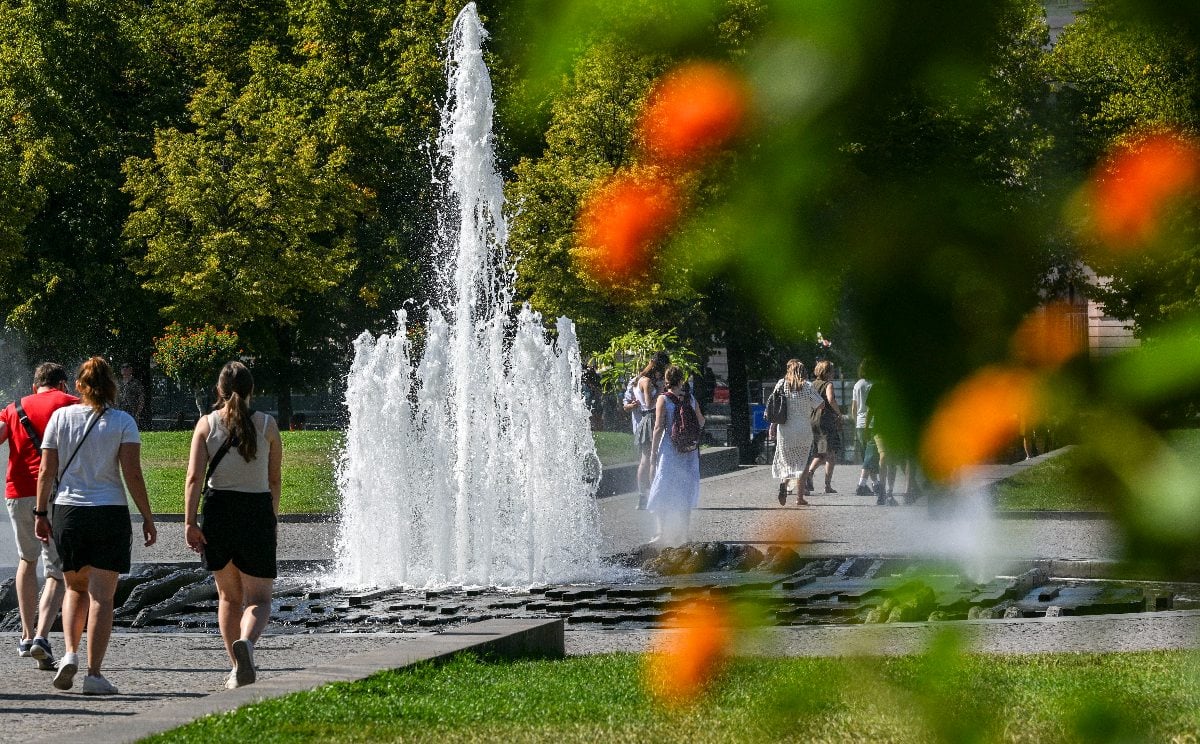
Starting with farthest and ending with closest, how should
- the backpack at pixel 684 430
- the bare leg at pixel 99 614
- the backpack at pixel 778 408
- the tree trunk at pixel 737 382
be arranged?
the backpack at pixel 778 408 < the backpack at pixel 684 430 < the bare leg at pixel 99 614 < the tree trunk at pixel 737 382

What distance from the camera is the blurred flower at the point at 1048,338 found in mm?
925

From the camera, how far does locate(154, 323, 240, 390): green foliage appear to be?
111 ft

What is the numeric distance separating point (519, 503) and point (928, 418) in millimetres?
13305

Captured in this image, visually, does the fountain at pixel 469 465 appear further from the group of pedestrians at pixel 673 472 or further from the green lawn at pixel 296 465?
the green lawn at pixel 296 465

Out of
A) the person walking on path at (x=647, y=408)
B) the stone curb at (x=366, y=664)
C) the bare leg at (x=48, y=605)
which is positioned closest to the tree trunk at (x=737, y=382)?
the stone curb at (x=366, y=664)

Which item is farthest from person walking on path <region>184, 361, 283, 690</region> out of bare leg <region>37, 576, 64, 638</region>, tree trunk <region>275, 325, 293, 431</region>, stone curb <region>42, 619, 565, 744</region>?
tree trunk <region>275, 325, 293, 431</region>

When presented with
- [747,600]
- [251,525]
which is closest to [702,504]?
[251,525]

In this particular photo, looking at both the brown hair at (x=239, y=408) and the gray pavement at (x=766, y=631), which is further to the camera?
the brown hair at (x=239, y=408)

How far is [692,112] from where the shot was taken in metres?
0.98

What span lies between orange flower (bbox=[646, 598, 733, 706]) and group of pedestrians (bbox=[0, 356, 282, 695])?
675 centimetres

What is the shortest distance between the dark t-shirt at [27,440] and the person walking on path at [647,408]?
9.27 metres

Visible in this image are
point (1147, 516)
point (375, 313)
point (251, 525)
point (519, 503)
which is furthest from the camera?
point (375, 313)

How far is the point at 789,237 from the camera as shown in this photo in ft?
3.27

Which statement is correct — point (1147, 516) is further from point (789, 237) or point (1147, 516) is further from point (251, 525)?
point (251, 525)
